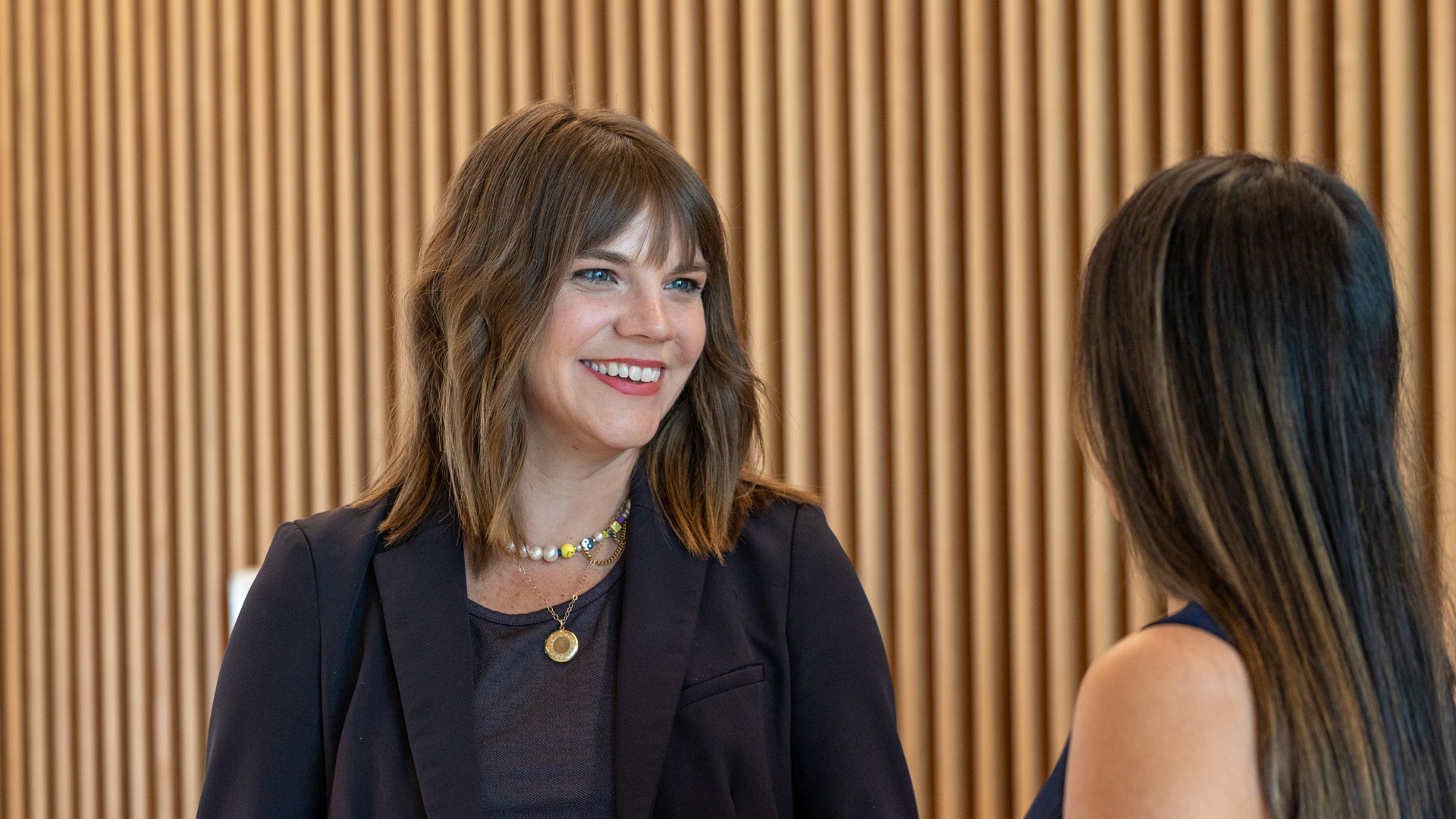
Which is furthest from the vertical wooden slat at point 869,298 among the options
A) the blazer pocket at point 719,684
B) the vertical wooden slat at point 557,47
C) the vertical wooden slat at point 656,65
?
the blazer pocket at point 719,684

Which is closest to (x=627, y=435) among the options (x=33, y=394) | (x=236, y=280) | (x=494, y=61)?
(x=494, y=61)

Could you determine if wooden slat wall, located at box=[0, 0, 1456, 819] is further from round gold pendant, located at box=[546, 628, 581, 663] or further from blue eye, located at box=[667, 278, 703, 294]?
round gold pendant, located at box=[546, 628, 581, 663]

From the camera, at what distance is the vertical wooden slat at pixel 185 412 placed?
3330mm

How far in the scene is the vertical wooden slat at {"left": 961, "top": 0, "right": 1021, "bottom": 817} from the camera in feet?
8.83

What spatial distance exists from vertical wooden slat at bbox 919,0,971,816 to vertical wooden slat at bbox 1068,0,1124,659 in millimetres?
261

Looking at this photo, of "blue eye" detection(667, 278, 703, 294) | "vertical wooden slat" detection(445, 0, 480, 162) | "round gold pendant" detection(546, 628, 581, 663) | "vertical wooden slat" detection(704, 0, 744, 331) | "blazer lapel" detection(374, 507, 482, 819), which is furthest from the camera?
"vertical wooden slat" detection(445, 0, 480, 162)

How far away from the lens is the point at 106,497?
134 inches

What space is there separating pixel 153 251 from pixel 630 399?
2.14m

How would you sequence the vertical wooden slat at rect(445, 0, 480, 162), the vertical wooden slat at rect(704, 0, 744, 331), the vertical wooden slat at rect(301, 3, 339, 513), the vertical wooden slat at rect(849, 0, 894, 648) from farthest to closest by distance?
the vertical wooden slat at rect(301, 3, 339, 513)
the vertical wooden slat at rect(445, 0, 480, 162)
the vertical wooden slat at rect(704, 0, 744, 331)
the vertical wooden slat at rect(849, 0, 894, 648)

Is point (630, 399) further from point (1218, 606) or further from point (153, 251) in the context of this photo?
point (153, 251)

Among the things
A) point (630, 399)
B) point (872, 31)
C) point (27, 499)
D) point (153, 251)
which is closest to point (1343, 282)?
point (630, 399)

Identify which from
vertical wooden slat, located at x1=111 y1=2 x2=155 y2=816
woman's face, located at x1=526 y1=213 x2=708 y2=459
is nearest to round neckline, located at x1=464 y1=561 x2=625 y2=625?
woman's face, located at x1=526 y1=213 x2=708 y2=459

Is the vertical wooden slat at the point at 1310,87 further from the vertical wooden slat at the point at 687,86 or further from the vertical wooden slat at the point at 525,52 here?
the vertical wooden slat at the point at 525,52

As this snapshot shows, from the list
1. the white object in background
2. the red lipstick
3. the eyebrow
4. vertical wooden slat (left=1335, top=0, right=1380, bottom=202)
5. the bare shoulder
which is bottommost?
the white object in background
